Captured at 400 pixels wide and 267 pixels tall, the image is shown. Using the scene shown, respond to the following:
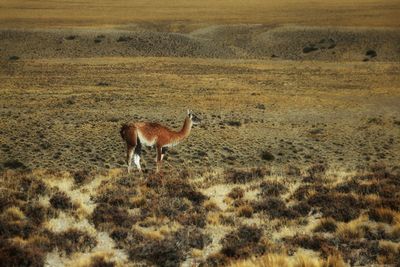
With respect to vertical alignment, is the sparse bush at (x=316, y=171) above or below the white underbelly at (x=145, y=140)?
below

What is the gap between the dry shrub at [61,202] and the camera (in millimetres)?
12762

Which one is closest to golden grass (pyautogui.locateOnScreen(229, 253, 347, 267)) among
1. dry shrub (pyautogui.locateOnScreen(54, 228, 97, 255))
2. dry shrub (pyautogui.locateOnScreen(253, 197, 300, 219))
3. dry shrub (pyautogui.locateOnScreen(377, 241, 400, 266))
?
dry shrub (pyautogui.locateOnScreen(377, 241, 400, 266))

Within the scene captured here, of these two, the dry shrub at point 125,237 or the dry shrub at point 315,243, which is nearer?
the dry shrub at point 315,243

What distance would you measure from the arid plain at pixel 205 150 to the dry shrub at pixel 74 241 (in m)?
0.04

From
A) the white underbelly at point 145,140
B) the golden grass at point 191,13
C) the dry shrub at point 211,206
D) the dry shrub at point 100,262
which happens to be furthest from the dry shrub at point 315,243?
the golden grass at point 191,13

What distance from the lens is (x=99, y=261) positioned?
9438mm

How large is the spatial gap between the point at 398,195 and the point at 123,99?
2487cm

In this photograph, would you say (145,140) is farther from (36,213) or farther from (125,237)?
(125,237)

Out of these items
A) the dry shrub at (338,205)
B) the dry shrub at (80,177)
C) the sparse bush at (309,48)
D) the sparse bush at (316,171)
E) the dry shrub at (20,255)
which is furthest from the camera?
the sparse bush at (309,48)

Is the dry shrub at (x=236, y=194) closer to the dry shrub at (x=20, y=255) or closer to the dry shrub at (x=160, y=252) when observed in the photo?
the dry shrub at (x=160, y=252)

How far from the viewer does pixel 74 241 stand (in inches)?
415

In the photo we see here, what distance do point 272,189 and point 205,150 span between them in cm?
997

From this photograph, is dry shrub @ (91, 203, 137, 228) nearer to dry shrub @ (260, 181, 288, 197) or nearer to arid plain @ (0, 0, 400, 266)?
Result: arid plain @ (0, 0, 400, 266)

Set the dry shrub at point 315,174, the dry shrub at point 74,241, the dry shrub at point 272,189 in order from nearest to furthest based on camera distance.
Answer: the dry shrub at point 74,241 → the dry shrub at point 272,189 → the dry shrub at point 315,174
